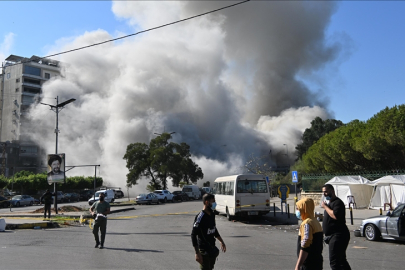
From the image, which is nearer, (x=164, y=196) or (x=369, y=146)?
(x=369, y=146)

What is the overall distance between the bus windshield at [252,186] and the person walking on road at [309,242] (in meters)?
13.0

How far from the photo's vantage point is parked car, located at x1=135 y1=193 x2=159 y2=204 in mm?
36656

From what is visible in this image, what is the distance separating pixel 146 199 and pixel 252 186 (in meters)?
20.9

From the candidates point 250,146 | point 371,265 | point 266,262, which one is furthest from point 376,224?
point 250,146

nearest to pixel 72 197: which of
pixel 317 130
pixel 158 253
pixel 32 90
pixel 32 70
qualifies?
pixel 158 253

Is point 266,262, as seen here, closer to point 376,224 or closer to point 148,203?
point 376,224

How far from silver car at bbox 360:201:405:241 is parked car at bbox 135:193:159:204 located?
27.4 meters

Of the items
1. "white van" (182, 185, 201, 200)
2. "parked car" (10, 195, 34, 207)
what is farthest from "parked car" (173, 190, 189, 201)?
"parked car" (10, 195, 34, 207)

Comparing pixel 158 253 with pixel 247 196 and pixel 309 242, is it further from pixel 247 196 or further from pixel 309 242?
pixel 247 196

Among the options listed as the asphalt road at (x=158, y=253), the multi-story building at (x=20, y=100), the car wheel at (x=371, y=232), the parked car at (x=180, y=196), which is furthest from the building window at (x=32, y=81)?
the car wheel at (x=371, y=232)

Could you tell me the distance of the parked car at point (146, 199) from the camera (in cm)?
3666

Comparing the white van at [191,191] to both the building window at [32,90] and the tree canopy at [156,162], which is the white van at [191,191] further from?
the building window at [32,90]

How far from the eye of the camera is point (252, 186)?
58.5 ft

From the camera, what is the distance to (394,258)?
8.39 m
